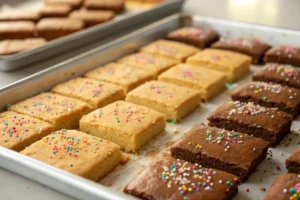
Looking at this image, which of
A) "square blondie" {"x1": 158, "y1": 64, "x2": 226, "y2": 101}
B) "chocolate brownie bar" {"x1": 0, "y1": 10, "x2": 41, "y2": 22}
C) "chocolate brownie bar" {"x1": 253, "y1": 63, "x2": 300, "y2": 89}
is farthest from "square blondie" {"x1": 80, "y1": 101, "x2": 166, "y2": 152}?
"chocolate brownie bar" {"x1": 0, "y1": 10, "x2": 41, "y2": 22}

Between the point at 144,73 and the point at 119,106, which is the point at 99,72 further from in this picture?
the point at 119,106

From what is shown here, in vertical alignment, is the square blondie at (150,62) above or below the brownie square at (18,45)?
below

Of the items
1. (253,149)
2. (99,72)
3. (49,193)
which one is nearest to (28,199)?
(49,193)

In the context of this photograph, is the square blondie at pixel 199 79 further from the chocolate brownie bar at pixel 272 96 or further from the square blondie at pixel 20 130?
the square blondie at pixel 20 130

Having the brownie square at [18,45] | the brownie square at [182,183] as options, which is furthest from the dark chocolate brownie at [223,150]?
the brownie square at [18,45]

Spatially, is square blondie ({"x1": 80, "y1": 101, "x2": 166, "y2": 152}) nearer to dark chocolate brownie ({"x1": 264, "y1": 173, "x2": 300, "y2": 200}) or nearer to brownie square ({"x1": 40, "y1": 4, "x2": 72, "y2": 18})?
dark chocolate brownie ({"x1": 264, "y1": 173, "x2": 300, "y2": 200})

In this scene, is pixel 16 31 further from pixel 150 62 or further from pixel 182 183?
pixel 182 183
